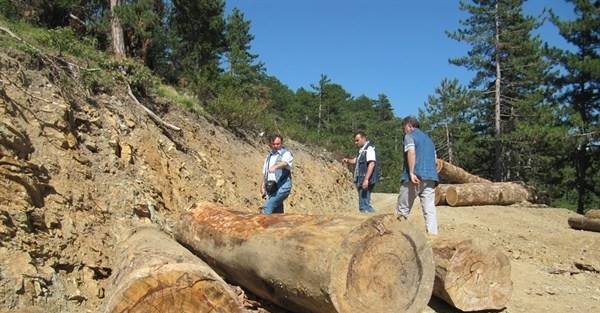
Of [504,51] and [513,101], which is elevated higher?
[504,51]

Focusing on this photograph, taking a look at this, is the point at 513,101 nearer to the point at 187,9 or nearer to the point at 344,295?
the point at 187,9

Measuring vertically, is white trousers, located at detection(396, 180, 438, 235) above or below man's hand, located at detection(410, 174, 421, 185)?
below

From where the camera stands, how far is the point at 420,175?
6.03m

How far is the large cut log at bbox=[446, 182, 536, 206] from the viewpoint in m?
12.9

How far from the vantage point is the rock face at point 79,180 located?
14.4 feet

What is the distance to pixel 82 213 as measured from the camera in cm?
539

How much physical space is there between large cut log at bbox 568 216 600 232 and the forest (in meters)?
4.14

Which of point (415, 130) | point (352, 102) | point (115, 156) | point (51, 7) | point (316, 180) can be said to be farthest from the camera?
point (352, 102)

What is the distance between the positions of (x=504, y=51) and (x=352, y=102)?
165 ft

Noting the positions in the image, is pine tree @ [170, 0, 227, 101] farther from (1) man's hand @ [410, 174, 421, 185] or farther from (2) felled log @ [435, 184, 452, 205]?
(1) man's hand @ [410, 174, 421, 185]

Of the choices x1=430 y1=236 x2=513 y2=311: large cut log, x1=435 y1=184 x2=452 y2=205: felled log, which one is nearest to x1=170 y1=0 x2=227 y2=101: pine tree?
x1=435 y1=184 x2=452 y2=205: felled log

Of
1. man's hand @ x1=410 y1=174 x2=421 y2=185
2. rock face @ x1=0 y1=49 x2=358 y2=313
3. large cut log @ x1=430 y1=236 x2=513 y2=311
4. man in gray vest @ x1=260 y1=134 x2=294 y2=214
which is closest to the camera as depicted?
rock face @ x1=0 y1=49 x2=358 y2=313

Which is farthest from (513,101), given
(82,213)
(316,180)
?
(82,213)

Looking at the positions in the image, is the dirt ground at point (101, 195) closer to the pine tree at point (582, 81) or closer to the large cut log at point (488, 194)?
the large cut log at point (488, 194)
